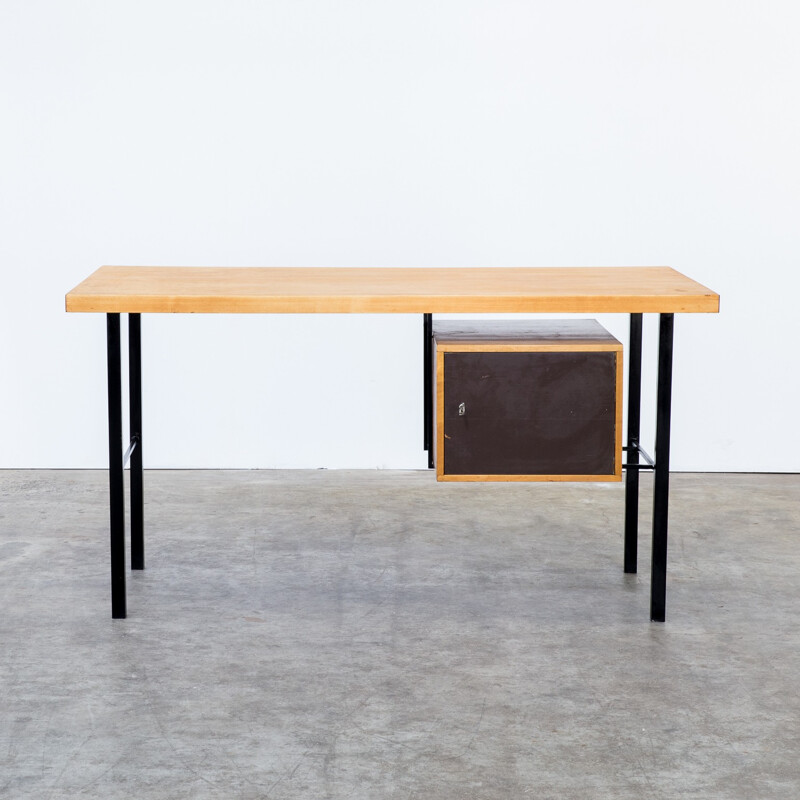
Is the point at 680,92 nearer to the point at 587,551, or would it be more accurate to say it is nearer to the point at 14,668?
the point at 587,551

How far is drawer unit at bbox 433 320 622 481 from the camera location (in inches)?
119

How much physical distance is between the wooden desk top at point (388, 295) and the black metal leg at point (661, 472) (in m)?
0.13

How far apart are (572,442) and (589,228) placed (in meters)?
1.96

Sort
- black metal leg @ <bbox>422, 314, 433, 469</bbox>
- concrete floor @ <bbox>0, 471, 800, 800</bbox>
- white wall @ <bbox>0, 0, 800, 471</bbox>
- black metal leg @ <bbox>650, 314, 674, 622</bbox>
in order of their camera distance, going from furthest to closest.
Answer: white wall @ <bbox>0, 0, 800, 471</bbox> → black metal leg @ <bbox>422, 314, 433, 469</bbox> → black metal leg @ <bbox>650, 314, 674, 622</bbox> → concrete floor @ <bbox>0, 471, 800, 800</bbox>

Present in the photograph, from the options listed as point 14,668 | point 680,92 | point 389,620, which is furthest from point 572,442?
point 680,92

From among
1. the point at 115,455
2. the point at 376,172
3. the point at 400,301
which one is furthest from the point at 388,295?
the point at 376,172

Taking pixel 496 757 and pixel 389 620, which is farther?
pixel 389 620

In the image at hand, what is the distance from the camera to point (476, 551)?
3738 millimetres

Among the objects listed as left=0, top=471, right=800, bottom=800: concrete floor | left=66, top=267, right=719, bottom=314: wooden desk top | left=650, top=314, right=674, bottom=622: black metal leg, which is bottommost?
left=0, top=471, right=800, bottom=800: concrete floor

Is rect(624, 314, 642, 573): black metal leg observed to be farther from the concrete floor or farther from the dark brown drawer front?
the dark brown drawer front

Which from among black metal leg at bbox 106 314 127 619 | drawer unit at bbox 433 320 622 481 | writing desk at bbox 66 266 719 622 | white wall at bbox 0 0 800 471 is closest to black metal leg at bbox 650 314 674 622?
writing desk at bbox 66 266 719 622

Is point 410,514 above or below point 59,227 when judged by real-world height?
below

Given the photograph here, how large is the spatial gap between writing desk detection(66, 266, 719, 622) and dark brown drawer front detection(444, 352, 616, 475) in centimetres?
16

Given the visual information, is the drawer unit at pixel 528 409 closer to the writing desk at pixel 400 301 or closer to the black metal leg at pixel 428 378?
the writing desk at pixel 400 301
